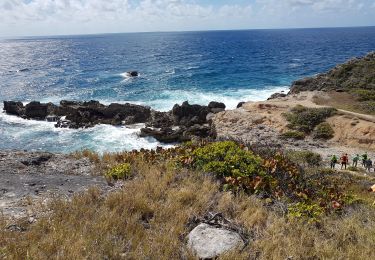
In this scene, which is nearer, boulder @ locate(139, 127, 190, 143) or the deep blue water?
boulder @ locate(139, 127, 190, 143)

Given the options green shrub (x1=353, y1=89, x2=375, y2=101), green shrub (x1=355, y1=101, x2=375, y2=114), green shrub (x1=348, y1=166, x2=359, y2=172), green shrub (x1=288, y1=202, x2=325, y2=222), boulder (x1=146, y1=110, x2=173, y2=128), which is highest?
green shrub (x1=288, y1=202, x2=325, y2=222)

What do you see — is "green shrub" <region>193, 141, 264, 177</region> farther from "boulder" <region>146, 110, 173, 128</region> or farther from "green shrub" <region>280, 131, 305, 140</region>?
"boulder" <region>146, 110, 173, 128</region>

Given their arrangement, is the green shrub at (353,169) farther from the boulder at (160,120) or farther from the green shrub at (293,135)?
the boulder at (160,120)

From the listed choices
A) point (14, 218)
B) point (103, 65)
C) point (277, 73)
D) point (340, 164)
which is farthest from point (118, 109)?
point (103, 65)

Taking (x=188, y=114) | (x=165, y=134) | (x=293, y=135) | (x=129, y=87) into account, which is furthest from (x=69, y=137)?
(x=129, y=87)

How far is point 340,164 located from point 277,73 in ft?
183

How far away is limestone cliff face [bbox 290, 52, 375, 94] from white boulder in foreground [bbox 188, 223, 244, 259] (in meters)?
42.3

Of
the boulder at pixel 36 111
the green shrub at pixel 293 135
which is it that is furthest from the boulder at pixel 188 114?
the boulder at pixel 36 111

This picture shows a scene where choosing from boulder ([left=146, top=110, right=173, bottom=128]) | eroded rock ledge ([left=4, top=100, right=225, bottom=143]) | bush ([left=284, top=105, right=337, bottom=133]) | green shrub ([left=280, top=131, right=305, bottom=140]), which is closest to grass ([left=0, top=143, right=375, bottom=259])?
green shrub ([left=280, top=131, right=305, bottom=140])

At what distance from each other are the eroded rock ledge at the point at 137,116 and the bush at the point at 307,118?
721cm

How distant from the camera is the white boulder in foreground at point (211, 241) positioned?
6.10 meters

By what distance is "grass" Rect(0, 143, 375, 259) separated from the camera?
228 inches

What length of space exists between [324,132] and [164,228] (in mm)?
26001

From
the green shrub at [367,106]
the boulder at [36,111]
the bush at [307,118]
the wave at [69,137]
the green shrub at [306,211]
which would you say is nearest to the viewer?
the green shrub at [306,211]
